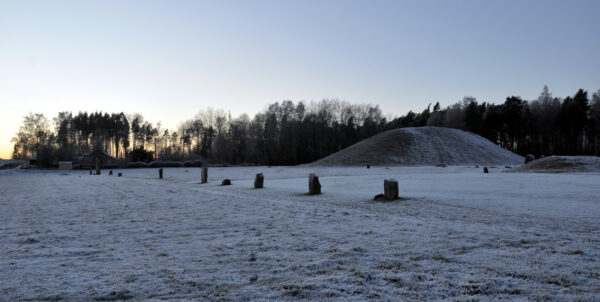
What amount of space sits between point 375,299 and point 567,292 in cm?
199

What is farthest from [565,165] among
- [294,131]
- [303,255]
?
[294,131]

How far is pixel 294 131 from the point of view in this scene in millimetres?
89750

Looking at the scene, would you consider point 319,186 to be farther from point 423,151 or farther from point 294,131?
point 294,131

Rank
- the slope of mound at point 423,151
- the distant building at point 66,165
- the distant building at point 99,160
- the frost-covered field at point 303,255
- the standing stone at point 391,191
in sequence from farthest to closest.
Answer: the distant building at point 99,160, the distant building at point 66,165, the slope of mound at point 423,151, the standing stone at point 391,191, the frost-covered field at point 303,255

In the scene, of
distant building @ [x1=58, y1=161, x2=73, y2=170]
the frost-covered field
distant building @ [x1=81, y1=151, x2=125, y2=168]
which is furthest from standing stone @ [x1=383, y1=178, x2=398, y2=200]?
distant building @ [x1=58, y1=161, x2=73, y2=170]

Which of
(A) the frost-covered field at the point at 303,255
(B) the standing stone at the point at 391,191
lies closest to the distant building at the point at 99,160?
(A) the frost-covered field at the point at 303,255

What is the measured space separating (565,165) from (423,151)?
35.4 m

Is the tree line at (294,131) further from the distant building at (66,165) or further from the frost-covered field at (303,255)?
the frost-covered field at (303,255)

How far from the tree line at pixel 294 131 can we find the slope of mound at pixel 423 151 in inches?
752

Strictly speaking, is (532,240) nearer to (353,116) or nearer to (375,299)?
(375,299)

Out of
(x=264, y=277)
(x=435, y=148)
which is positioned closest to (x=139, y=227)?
(x=264, y=277)

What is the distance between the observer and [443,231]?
22.0 feet

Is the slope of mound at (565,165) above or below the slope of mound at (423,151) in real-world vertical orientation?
below

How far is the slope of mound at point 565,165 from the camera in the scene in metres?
26.5
